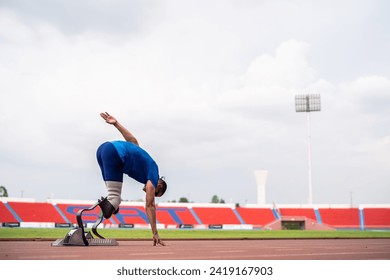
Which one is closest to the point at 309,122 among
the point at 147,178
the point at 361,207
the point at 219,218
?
the point at 361,207

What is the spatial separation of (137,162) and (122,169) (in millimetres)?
280

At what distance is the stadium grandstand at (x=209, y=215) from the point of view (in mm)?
54438

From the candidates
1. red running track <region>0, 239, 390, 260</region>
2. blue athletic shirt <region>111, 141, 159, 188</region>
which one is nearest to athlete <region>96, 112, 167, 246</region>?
blue athletic shirt <region>111, 141, 159, 188</region>

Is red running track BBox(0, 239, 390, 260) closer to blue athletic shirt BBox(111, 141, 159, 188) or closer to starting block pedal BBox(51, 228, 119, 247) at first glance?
starting block pedal BBox(51, 228, 119, 247)

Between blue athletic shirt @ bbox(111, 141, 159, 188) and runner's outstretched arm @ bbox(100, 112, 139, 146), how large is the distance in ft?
0.64

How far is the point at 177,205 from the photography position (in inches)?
2426

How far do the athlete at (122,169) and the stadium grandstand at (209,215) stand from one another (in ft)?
151

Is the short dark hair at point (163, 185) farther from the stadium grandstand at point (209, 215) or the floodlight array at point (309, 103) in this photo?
the floodlight array at point (309, 103)

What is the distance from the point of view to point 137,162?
744 cm

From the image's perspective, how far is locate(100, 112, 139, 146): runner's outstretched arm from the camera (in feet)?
24.7

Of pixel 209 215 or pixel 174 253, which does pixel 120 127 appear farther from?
pixel 209 215

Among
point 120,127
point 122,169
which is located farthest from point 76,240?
point 120,127
